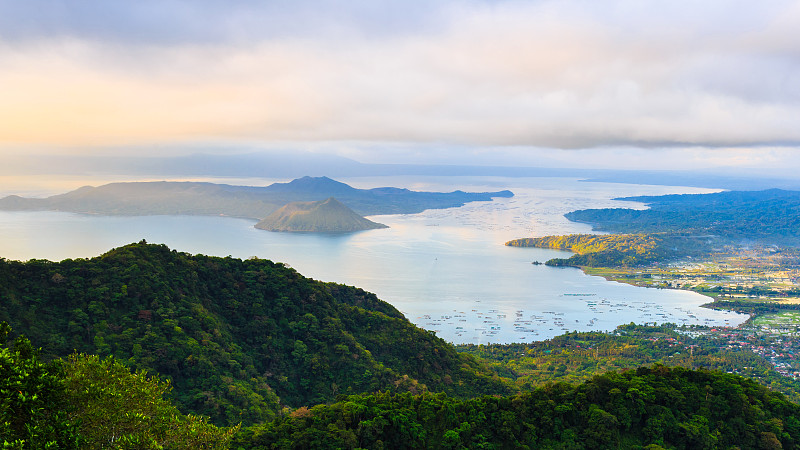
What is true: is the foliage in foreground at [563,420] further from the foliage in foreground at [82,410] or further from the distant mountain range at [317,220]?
the distant mountain range at [317,220]

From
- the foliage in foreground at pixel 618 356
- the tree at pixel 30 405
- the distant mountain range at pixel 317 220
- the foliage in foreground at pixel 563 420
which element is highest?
the tree at pixel 30 405

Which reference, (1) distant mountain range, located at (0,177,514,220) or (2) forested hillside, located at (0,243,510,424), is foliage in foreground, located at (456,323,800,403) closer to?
(2) forested hillside, located at (0,243,510,424)

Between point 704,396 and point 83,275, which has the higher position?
point 83,275

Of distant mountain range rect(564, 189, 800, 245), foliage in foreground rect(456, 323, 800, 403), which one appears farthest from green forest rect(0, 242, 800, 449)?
distant mountain range rect(564, 189, 800, 245)

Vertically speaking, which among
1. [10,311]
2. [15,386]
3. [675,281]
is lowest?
[675,281]

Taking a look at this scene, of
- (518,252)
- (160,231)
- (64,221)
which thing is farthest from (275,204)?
(518,252)

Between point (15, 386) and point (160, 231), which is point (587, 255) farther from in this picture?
point (15, 386)

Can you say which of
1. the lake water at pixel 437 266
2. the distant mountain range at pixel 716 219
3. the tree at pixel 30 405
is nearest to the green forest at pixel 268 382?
the tree at pixel 30 405
